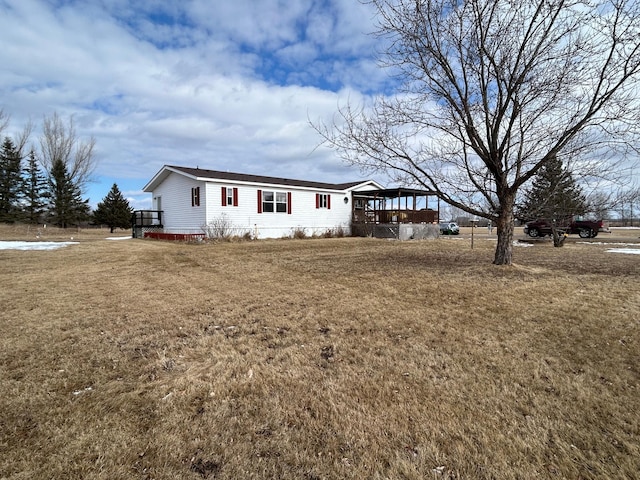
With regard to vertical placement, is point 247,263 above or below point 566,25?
below

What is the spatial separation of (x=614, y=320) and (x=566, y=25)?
20.4ft

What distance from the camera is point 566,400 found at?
8.67ft

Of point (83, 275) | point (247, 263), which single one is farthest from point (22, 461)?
point (247, 263)

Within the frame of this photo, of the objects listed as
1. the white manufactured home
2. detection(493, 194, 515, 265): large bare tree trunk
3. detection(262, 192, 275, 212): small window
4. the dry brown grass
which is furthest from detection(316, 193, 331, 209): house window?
the dry brown grass

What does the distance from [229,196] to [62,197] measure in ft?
81.9

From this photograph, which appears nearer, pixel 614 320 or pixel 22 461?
pixel 22 461

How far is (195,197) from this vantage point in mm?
17938

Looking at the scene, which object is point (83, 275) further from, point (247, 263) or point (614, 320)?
point (614, 320)

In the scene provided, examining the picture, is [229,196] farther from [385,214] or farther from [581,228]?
[581,228]

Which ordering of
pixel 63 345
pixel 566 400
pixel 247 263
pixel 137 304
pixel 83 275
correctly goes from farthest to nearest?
pixel 247 263 < pixel 83 275 < pixel 137 304 < pixel 63 345 < pixel 566 400

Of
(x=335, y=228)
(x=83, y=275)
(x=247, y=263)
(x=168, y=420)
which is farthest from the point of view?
(x=335, y=228)

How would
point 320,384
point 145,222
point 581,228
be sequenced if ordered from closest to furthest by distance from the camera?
point 320,384 → point 145,222 → point 581,228

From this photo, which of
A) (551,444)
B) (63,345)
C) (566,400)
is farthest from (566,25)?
(63,345)

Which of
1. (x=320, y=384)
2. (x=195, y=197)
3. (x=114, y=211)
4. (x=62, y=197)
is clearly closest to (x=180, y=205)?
(x=195, y=197)
